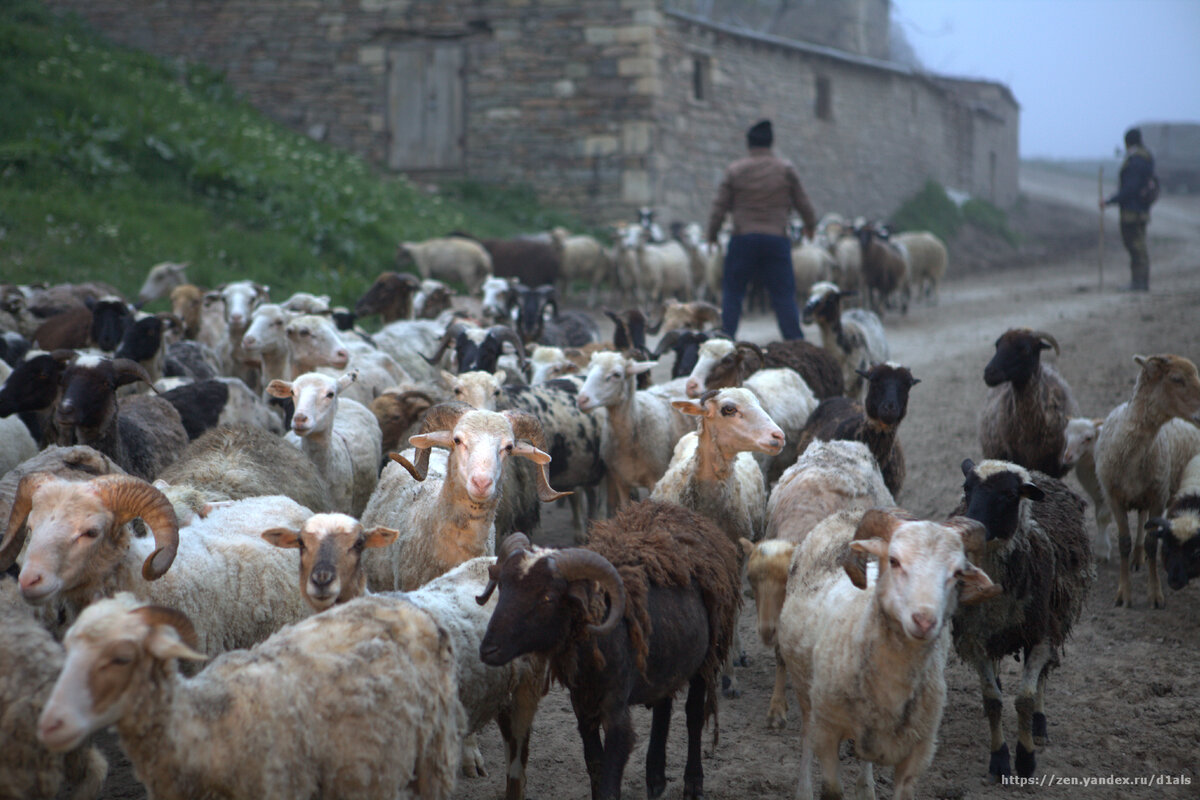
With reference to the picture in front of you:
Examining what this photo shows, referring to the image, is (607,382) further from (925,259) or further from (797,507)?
(925,259)

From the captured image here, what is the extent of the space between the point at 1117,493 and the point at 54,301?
9.13m

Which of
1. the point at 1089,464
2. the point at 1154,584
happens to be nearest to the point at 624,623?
the point at 1154,584

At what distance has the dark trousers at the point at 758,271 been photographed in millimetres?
10117

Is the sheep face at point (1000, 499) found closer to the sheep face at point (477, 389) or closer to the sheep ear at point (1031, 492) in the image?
the sheep ear at point (1031, 492)

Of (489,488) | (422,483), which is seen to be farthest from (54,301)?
(489,488)

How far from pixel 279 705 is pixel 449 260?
44.8ft

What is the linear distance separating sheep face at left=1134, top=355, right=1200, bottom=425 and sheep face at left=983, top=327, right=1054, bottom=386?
704 mm

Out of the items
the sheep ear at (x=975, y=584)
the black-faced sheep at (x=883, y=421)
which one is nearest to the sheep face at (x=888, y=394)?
the black-faced sheep at (x=883, y=421)

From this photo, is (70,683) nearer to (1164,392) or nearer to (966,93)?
(1164,392)

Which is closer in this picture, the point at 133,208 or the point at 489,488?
the point at 489,488

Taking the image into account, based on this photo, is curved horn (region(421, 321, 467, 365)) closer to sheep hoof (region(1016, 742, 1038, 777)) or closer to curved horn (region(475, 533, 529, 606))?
Result: curved horn (region(475, 533, 529, 606))

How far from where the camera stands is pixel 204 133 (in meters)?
17.2

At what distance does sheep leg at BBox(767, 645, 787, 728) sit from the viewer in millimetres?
4938

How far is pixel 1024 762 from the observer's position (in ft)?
14.8
